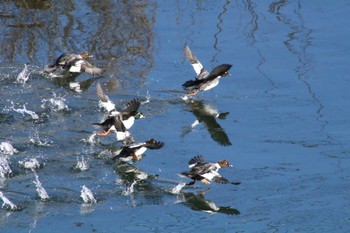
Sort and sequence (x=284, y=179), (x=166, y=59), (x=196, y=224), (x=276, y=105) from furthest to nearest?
1. (x=166, y=59)
2. (x=276, y=105)
3. (x=284, y=179)
4. (x=196, y=224)

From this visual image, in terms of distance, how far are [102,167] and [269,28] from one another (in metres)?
6.05

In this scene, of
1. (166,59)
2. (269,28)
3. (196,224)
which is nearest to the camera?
(196,224)

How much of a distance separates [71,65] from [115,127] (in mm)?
2535

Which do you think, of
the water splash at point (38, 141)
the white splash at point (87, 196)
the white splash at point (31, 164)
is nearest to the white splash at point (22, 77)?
the water splash at point (38, 141)

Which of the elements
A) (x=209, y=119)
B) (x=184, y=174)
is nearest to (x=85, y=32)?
(x=209, y=119)

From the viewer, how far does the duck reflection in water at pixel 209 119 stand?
1362 cm

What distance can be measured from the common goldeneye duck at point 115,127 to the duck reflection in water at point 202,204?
1510 millimetres

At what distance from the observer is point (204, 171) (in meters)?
11.8

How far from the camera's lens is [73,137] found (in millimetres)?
13305

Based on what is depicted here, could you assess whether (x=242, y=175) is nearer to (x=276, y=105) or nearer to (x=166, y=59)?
(x=276, y=105)

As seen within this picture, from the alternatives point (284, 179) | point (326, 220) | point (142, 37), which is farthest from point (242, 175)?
point (142, 37)

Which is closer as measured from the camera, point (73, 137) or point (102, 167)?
point (102, 167)

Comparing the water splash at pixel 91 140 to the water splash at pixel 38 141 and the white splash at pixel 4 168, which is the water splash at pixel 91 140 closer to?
the water splash at pixel 38 141

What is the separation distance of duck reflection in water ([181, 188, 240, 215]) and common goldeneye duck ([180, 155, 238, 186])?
0.60 ft
